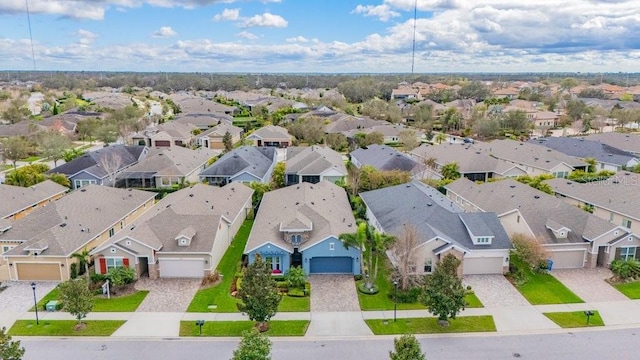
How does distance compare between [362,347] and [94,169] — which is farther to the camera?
[94,169]

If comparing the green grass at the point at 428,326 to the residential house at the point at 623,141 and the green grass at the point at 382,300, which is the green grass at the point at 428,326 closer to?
the green grass at the point at 382,300

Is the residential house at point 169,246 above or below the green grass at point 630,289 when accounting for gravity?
above

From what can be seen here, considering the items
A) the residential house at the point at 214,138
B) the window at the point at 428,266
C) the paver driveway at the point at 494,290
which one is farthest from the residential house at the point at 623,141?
the residential house at the point at 214,138

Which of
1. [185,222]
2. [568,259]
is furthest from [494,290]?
[185,222]

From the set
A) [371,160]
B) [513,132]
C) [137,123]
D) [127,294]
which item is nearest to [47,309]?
[127,294]

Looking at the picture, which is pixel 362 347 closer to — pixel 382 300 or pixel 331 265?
pixel 382 300

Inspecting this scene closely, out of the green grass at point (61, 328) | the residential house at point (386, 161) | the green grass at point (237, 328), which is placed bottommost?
the green grass at point (237, 328)
